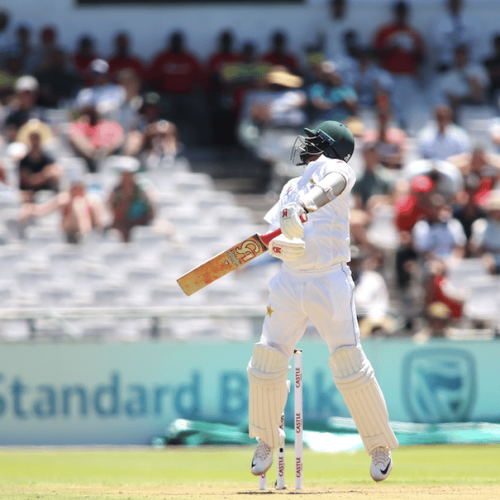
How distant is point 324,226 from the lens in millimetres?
5430

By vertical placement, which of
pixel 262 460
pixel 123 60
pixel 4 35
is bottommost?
pixel 262 460

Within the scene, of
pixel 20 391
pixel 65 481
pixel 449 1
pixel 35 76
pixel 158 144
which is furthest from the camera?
pixel 449 1

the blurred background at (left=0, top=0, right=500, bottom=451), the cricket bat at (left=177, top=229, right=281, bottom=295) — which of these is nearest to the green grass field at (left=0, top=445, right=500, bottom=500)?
the blurred background at (left=0, top=0, right=500, bottom=451)

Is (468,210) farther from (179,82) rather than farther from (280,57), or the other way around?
(179,82)

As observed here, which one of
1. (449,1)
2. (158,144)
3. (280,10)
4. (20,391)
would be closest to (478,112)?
(449,1)

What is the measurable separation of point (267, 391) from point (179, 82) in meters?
8.15

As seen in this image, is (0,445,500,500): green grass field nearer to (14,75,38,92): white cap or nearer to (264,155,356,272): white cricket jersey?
(264,155,356,272): white cricket jersey

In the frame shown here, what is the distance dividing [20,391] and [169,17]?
7153 millimetres

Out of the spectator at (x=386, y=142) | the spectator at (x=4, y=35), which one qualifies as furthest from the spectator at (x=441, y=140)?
the spectator at (x=4, y=35)

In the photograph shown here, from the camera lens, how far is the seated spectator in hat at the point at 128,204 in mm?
10406

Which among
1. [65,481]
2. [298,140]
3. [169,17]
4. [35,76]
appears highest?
[169,17]

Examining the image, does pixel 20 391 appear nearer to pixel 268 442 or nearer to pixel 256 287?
pixel 256 287

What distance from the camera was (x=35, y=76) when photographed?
41.9 feet

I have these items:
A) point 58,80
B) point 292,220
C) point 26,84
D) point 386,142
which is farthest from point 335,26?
point 292,220
